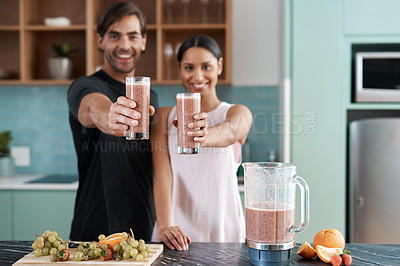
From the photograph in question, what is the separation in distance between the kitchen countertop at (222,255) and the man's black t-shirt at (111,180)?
1.94 feet

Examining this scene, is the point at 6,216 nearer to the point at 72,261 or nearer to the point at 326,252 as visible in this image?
the point at 72,261

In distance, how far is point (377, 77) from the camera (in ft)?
9.71

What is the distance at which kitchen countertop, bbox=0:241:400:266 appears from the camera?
1.35m

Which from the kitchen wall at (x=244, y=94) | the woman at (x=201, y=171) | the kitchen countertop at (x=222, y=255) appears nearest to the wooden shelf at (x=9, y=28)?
the kitchen wall at (x=244, y=94)

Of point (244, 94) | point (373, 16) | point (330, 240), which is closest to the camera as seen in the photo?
point (330, 240)

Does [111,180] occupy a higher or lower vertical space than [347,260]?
higher

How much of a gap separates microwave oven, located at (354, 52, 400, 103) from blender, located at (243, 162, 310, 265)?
1.84 m

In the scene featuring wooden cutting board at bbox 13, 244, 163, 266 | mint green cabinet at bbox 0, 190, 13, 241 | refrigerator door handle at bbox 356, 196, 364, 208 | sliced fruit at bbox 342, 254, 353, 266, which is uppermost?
sliced fruit at bbox 342, 254, 353, 266

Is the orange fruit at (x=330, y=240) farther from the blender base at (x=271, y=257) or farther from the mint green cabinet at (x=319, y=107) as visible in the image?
the mint green cabinet at (x=319, y=107)

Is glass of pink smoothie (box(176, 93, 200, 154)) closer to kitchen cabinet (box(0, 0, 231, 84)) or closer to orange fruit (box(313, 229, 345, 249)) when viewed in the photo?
orange fruit (box(313, 229, 345, 249))

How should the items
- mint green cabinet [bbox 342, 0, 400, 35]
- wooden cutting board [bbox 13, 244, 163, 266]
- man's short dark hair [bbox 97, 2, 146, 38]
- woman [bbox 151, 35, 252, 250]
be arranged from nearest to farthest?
1. wooden cutting board [bbox 13, 244, 163, 266]
2. woman [bbox 151, 35, 252, 250]
3. man's short dark hair [bbox 97, 2, 146, 38]
4. mint green cabinet [bbox 342, 0, 400, 35]

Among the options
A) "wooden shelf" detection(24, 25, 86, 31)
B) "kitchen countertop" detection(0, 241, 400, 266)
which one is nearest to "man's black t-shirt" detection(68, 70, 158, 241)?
"kitchen countertop" detection(0, 241, 400, 266)

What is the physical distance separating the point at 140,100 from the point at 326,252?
0.77 meters

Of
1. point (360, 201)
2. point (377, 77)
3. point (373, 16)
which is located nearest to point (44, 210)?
point (360, 201)
